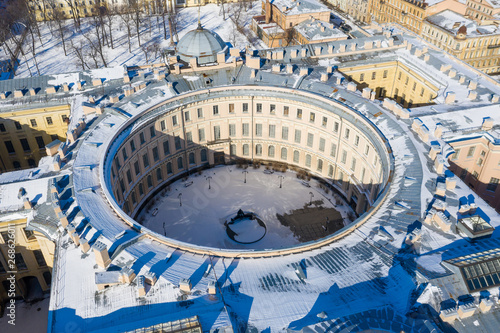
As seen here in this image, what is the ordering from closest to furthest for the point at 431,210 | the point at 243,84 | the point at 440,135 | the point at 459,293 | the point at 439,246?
the point at 459,293 → the point at 439,246 → the point at 431,210 → the point at 440,135 → the point at 243,84

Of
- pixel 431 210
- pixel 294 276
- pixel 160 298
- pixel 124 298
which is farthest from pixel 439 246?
pixel 124 298

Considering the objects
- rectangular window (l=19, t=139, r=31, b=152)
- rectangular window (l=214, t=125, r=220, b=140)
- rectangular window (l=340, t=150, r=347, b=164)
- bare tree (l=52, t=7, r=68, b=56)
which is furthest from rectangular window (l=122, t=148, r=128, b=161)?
bare tree (l=52, t=7, r=68, b=56)

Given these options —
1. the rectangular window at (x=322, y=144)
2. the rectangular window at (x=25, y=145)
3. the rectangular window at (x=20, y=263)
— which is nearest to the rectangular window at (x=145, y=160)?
the rectangular window at (x=20, y=263)

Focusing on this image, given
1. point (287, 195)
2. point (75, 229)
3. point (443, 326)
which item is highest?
point (75, 229)

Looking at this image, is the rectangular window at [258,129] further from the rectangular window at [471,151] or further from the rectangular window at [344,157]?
the rectangular window at [471,151]

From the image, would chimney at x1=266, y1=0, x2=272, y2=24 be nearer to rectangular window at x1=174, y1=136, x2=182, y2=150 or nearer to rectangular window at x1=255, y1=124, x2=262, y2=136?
rectangular window at x1=255, y1=124, x2=262, y2=136

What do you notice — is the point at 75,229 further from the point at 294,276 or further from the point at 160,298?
the point at 294,276
